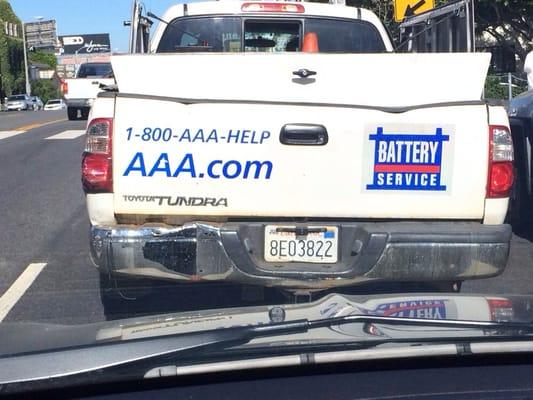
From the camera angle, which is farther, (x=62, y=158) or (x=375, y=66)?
(x=62, y=158)

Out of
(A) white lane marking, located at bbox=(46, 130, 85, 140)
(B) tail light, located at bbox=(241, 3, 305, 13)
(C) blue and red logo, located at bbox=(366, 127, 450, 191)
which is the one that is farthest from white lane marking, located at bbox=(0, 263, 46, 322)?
(A) white lane marking, located at bbox=(46, 130, 85, 140)

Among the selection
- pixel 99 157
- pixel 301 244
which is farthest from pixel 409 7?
pixel 99 157

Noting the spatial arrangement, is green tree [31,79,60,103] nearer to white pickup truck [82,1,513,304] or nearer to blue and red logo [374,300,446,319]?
white pickup truck [82,1,513,304]

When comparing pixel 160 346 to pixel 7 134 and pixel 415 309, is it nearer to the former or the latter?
pixel 415 309

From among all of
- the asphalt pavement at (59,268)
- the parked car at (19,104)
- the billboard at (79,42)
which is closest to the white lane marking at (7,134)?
the asphalt pavement at (59,268)

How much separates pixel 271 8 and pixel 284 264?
388cm

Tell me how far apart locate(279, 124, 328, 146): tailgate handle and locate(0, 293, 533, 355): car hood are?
1.33 metres

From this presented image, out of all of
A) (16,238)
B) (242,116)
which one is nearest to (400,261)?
(242,116)

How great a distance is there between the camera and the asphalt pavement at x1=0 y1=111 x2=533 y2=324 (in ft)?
20.6

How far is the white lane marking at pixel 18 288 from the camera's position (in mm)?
6281

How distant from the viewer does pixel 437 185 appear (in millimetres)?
4953

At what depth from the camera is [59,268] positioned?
746 cm

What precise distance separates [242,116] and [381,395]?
8.66 feet

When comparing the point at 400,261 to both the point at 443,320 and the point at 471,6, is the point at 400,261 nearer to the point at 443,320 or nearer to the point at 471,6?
the point at 443,320
